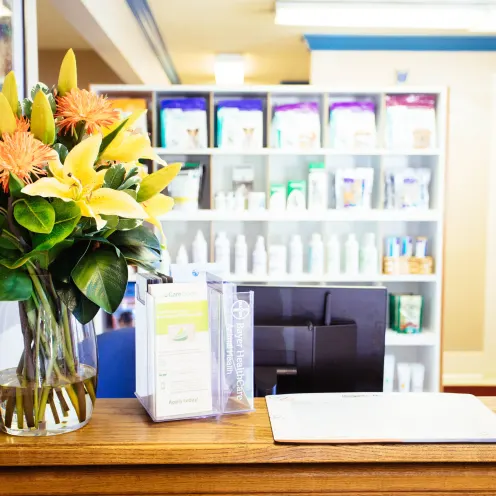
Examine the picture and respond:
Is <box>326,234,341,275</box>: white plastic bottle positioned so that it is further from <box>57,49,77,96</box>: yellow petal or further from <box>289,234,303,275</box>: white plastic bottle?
<box>57,49,77,96</box>: yellow petal

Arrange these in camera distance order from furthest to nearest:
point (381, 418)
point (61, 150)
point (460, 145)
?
point (460, 145) < point (381, 418) < point (61, 150)

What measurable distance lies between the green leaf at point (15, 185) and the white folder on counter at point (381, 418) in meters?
0.60

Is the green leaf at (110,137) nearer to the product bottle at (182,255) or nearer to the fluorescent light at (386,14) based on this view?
the product bottle at (182,255)

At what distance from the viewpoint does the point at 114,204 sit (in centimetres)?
91

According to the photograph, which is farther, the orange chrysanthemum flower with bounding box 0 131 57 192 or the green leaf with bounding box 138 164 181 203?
the green leaf with bounding box 138 164 181 203

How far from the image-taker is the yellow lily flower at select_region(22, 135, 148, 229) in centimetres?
90

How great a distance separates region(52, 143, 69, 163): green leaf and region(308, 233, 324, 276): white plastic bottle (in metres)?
2.90

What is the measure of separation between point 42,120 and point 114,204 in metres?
0.19

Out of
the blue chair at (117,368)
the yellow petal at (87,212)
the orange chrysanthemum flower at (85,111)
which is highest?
the orange chrysanthemum flower at (85,111)

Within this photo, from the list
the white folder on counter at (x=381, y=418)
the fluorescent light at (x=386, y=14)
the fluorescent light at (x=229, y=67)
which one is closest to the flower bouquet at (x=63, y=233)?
the white folder on counter at (x=381, y=418)

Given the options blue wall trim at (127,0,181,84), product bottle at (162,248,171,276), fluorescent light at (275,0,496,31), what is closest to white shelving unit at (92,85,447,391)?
product bottle at (162,248,171,276)

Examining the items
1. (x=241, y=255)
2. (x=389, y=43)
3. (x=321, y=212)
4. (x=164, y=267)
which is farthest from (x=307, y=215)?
(x=389, y=43)

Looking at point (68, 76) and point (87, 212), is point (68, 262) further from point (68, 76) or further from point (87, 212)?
point (68, 76)

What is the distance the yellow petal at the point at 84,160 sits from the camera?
907 mm
